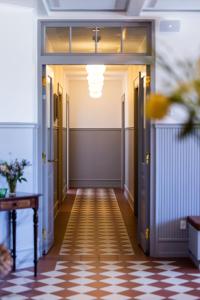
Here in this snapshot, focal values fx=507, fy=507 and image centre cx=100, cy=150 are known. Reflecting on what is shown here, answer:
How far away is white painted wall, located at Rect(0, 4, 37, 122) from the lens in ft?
18.0

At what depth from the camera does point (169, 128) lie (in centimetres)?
580

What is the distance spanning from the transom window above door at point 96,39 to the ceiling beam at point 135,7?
0.80ft

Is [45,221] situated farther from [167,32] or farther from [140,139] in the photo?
[167,32]

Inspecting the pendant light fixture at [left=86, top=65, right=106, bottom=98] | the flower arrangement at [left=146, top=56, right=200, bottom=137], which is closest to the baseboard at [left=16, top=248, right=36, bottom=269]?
the pendant light fixture at [left=86, top=65, right=106, bottom=98]

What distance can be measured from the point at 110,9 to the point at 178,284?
3104 mm

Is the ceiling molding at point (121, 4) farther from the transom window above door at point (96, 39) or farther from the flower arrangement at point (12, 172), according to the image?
the flower arrangement at point (12, 172)

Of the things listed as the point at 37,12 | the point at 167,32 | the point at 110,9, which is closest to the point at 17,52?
the point at 37,12

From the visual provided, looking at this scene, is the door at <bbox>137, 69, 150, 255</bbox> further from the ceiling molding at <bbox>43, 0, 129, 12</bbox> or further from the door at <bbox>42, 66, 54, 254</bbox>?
the door at <bbox>42, 66, 54, 254</bbox>

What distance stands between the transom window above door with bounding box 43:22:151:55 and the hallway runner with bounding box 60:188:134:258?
94.2 inches

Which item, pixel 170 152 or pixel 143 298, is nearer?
pixel 143 298

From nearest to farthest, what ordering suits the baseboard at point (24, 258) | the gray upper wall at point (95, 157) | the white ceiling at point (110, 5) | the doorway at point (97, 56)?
1. the white ceiling at point (110, 5)
2. the baseboard at point (24, 258)
3. the doorway at point (97, 56)
4. the gray upper wall at point (95, 157)

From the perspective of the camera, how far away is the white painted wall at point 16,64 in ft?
18.0

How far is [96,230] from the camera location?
297 inches

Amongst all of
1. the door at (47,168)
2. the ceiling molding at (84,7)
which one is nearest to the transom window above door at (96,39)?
the ceiling molding at (84,7)
